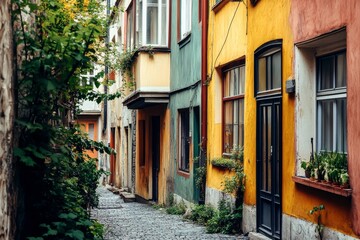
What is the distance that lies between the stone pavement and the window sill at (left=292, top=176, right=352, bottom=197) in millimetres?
2885

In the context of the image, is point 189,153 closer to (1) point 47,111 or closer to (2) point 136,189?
(2) point 136,189

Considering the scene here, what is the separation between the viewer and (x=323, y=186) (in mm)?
7938

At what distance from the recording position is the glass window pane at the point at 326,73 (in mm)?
8641

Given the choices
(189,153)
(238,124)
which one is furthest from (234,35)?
(189,153)

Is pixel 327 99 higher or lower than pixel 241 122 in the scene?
higher

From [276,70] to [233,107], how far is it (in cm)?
312

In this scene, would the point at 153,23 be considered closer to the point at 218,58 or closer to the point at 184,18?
the point at 184,18

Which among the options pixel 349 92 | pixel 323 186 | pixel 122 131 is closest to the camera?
pixel 349 92

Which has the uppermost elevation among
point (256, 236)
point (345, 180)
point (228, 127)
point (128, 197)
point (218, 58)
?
point (218, 58)

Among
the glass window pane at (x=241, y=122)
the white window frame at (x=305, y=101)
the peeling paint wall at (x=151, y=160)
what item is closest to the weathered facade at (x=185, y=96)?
the peeling paint wall at (x=151, y=160)

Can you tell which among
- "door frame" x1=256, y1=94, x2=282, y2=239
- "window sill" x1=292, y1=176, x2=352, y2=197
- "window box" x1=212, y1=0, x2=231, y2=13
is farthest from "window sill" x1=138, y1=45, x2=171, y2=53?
"window sill" x1=292, y1=176, x2=352, y2=197

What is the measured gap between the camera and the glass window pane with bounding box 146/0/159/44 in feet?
64.3

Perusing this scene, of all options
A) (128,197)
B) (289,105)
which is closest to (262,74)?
(289,105)

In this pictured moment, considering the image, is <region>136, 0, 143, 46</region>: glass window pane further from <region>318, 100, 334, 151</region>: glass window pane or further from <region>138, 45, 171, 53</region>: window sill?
<region>318, 100, 334, 151</region>: glass window pane
